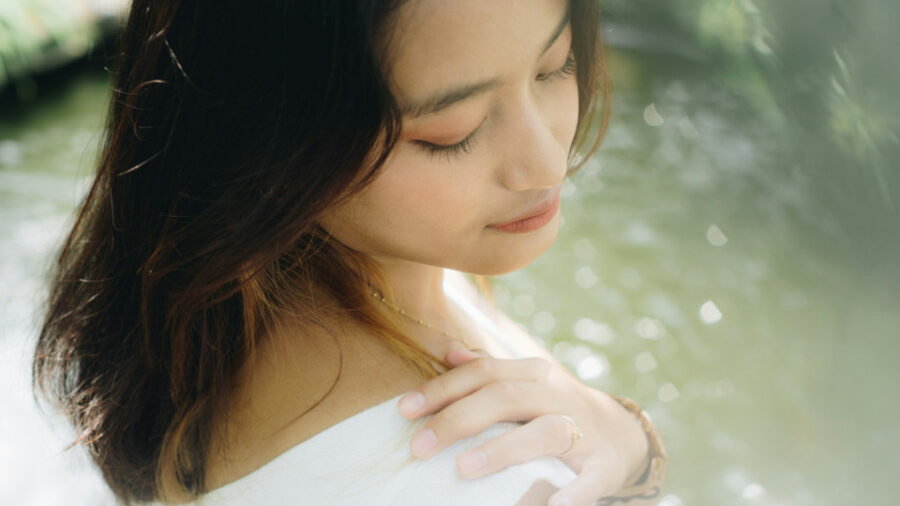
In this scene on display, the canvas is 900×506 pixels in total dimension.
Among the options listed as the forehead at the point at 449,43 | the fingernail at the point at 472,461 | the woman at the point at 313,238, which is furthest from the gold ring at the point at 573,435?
the forehead at the point at 449,43

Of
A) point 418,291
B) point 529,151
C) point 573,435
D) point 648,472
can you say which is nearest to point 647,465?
point 648,472

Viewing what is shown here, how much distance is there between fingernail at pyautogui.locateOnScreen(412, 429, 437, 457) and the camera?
A: 3.37 ft

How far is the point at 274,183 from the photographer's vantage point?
95cm

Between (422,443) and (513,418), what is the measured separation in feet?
0.55

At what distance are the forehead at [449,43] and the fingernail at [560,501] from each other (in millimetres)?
568

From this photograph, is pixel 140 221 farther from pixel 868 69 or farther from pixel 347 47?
pixel 868 69

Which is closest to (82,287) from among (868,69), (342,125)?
(342,125)

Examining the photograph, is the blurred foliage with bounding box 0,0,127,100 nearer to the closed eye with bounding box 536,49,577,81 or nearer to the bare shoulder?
the bare shoulder

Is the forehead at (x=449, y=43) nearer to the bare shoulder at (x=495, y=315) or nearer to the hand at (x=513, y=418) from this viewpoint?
the hand at (x=513, y=418)

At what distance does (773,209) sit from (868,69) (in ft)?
2.77

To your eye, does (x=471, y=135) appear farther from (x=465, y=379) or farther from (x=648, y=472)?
(x=648, y=472)

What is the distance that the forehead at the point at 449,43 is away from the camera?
906 mm

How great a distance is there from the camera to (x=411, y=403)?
→ 1065 millimetres

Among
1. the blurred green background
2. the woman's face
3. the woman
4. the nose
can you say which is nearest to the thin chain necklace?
the woman
